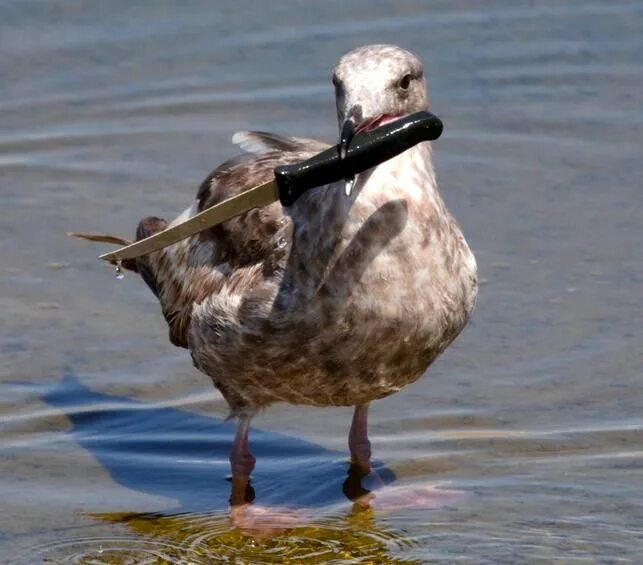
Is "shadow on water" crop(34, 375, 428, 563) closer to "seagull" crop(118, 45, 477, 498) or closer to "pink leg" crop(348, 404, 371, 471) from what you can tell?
"pink leg" crop(348, 404, 371, 471)

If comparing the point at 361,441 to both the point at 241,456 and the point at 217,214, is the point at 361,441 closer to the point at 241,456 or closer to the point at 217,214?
the point at 241,456

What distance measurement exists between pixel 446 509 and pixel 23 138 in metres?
4.97

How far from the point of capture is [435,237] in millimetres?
6598

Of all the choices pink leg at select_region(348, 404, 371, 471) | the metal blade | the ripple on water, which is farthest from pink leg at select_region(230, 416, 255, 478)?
the metal blade

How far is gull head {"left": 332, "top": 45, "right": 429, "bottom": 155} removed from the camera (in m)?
6.20

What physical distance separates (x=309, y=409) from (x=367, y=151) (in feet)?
7.82

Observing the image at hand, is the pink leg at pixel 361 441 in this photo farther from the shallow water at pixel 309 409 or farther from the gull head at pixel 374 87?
the gull head at pixel 374 87

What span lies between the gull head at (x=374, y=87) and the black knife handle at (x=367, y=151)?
0.21 feet

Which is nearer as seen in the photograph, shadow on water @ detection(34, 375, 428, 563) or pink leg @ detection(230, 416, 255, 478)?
shadow on water @ detection(34, 375, 428, 563)

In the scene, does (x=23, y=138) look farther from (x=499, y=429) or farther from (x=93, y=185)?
(x=499, y=429)

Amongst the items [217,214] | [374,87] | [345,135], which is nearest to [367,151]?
[345,135]

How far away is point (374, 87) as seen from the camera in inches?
248

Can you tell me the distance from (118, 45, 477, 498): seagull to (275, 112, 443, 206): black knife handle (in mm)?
67

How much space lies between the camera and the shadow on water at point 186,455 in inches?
298
